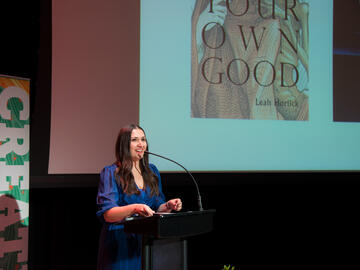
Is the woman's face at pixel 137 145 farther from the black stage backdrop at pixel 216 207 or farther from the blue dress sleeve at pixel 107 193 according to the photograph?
the black stage backdrop at pixel 216 207

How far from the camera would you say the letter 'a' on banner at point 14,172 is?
9.32 ft

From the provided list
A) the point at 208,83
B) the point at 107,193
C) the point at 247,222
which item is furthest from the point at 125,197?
the point at 247,222

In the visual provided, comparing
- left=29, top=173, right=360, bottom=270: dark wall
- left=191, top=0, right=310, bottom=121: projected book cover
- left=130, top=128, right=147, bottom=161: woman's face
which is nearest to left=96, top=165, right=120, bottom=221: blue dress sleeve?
left=130, top=128, right=147, bottom=161: woman's face

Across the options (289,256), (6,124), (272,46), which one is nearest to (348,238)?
(289,256)

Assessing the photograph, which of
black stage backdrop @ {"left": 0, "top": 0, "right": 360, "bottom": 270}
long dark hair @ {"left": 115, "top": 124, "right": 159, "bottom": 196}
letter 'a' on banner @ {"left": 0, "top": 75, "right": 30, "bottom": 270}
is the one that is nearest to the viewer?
long dark hair @ {"left": 115, "top": 124, "right": 159, "bottom": 196}

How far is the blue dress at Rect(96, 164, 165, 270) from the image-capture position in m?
2.20

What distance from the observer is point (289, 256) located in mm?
3932

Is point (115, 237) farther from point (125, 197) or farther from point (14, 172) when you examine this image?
point (14, 172)

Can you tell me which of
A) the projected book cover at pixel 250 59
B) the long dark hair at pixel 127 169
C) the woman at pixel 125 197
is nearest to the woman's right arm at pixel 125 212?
the woman at pixel 125 197

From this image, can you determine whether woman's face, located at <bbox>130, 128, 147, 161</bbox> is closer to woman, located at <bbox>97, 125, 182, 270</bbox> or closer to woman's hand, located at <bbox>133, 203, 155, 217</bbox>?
woman, located at <bbox>97, 125, 182, 270</bbox>

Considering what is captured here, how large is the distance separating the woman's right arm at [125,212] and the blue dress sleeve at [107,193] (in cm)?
3

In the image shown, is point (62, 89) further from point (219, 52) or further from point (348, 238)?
point (348, 238)

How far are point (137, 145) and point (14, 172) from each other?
1058 mm

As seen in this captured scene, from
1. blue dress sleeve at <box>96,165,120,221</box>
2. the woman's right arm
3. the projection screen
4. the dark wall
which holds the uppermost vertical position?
the projection screen
